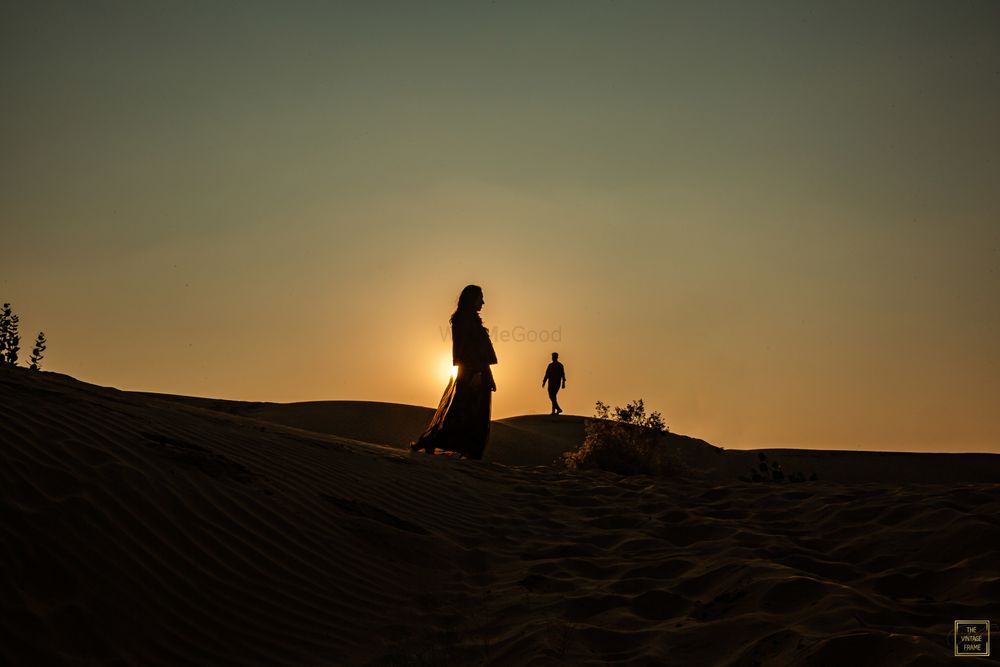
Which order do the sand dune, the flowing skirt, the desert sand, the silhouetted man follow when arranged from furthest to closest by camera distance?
1. the silhouetted man
2. the sand dune
3. the flowing skirt
4. the desert sand

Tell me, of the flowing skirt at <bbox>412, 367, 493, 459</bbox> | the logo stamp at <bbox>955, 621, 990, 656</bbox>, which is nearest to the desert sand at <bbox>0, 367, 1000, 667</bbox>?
the logo stamp at <bbox>955, 621, 990, 656</bbox>

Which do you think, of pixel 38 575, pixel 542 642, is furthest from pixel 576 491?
pixel 38 575

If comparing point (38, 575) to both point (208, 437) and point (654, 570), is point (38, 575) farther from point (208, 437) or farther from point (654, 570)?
point (654, 570)

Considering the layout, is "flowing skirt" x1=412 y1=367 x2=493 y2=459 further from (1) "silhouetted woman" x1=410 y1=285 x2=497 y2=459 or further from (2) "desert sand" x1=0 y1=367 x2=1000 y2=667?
(2) "desert sand" x1=0 y1=367 x2=1000 y2=667

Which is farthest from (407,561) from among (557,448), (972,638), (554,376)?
(554,376)

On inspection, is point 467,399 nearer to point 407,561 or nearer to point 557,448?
point 557,448

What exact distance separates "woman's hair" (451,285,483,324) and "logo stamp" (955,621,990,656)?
30.7 feet

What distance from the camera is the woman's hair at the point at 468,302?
12.9m

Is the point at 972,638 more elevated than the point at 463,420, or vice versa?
the point at 463,420

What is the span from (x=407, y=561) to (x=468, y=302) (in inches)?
280

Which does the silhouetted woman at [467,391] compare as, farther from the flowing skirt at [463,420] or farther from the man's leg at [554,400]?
the man's leg at [554,400]

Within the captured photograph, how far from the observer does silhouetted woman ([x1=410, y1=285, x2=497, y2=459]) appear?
1246cm

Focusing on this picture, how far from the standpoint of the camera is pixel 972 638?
12.2ft

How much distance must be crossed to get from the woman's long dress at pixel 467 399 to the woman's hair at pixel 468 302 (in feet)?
0.15
